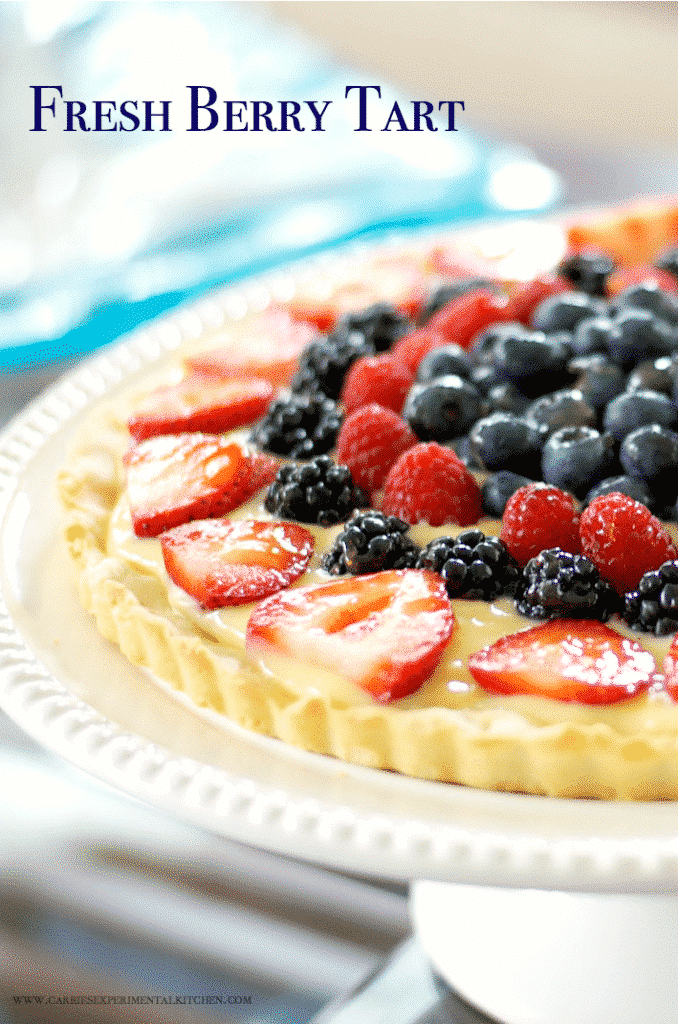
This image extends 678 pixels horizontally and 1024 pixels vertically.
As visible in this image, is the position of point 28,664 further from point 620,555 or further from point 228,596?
point 620,555

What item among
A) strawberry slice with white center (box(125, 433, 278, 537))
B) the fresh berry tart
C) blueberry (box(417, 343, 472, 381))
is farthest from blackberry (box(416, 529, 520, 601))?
blueberry (box(417, 343, 472, 381))

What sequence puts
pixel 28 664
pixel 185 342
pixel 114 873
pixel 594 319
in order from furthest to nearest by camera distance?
pixel 185 342 → pixel 594 319 → pixel 114 873 → pixel 28 664

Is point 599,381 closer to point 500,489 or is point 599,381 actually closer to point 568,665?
point 500,489

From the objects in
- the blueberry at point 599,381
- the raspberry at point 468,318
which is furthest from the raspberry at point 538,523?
the raspberry at point 468,318

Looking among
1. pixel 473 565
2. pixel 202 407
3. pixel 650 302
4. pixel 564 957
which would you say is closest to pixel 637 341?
pixel 650 302

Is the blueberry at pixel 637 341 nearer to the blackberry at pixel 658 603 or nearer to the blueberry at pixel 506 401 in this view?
the blueberry at pixel 506 401

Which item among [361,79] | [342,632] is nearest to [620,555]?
[342,632]
